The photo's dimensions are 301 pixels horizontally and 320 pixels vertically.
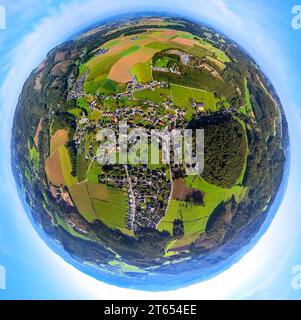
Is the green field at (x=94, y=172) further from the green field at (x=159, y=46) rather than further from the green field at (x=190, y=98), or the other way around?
the green field at (x=159, y=46)

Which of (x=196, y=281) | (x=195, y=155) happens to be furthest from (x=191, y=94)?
(x=196, y=281)

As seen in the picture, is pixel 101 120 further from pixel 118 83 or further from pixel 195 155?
pixel 195 155

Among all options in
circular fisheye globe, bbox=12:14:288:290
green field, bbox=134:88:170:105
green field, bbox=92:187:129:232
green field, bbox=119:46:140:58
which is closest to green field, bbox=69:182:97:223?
circular fisheye globe, bbox=12:14:288:290

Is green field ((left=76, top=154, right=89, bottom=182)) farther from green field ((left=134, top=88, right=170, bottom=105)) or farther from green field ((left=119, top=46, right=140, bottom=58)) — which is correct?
green field ((left=119, top=46, right=140, bottom=58))

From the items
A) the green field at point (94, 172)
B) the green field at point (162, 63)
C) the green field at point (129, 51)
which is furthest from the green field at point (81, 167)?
the green field at point (162, 63)

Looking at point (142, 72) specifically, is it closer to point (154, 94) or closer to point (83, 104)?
point (154, 94)
